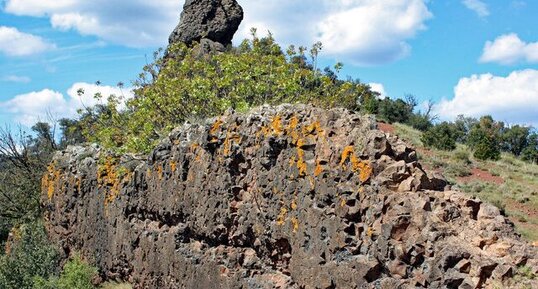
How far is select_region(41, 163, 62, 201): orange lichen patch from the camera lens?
18.3 meters

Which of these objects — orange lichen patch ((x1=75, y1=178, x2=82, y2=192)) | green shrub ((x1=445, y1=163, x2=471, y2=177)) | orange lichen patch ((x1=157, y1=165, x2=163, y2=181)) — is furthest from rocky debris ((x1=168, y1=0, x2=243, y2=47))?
orange lichen patch ((x1=157, y1=165, x2=163, y2=181))

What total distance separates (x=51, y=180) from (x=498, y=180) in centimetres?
1637

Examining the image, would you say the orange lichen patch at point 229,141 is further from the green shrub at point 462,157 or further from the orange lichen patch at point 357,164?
the green shrub at point 462,157

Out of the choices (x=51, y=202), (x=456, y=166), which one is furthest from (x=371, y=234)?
(x=456, y=166)

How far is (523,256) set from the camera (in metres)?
6.43

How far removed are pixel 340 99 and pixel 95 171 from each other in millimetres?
6976

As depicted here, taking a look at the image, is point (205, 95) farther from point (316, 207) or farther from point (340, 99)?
point (316, 207)

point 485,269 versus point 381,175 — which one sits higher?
point 381,175

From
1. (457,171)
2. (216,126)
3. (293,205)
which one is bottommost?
(293,205)

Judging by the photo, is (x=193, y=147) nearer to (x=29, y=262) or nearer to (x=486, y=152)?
(x=29, y=262)

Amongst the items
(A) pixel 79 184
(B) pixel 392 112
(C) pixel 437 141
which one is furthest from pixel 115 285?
(B) pixel 392 112

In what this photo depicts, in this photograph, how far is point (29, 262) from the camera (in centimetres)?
1684

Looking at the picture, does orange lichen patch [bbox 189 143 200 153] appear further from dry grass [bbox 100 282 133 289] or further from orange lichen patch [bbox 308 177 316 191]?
dry grass [bbox 100 282 133 289]

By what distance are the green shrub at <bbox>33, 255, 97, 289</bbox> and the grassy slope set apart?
32.7ft
